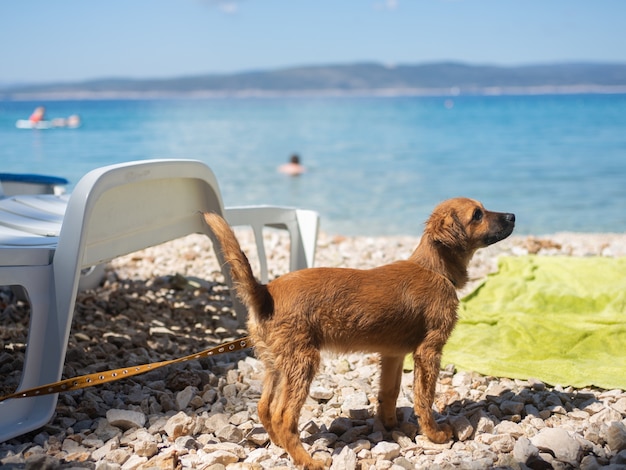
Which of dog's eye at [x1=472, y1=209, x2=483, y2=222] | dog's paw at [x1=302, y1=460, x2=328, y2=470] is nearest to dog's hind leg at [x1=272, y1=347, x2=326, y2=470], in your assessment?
dog's paw at [x1=302, y1=460, x2=328, y2=470]

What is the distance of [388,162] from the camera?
21797mm

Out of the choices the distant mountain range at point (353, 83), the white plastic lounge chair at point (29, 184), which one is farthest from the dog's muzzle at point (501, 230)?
the distant mountain range at point (353, 83)

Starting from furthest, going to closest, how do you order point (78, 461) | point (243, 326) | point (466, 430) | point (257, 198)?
1. point (257, 198)
2. point (243, 326)
3. point (466, 430)
4. point (78, 461)

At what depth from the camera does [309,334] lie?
299 cm

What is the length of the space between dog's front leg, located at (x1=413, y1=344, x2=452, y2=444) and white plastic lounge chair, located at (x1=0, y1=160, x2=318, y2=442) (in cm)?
163

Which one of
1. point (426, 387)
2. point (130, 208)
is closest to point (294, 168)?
point (130, 208)

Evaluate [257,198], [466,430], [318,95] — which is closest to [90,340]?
[466,430]

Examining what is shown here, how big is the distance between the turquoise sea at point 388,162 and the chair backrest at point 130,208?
23.0 ft

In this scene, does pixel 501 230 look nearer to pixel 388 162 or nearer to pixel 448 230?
pixel 448 230

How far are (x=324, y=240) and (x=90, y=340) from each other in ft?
14.4

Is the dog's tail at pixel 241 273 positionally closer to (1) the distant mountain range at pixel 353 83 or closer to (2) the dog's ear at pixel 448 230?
(2) the dog's ear at pixel 448 230

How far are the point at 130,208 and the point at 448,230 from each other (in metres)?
1.84

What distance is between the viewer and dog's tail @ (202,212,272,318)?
2.95 metres

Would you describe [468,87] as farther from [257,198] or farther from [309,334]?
[309,334]
